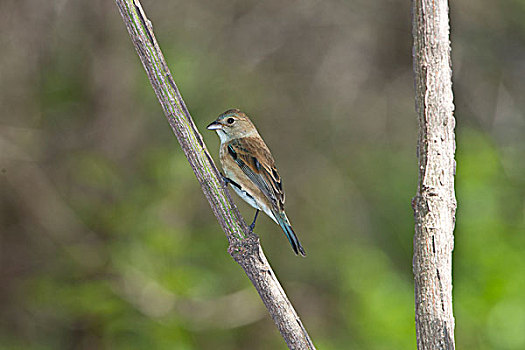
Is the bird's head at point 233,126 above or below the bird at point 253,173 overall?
above

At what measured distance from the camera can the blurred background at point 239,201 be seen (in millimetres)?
4387

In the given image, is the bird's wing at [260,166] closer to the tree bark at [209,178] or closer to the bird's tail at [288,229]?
the bird's tail at [288,229]

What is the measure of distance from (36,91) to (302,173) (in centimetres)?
252

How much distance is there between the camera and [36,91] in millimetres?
5262

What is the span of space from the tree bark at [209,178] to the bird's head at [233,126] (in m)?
1.20

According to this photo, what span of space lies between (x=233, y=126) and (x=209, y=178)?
49.5 inches

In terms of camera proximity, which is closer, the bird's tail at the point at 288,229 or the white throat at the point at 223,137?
the bird's tail at the point at 288,229

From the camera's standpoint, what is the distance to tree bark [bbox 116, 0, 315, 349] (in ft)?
5.29

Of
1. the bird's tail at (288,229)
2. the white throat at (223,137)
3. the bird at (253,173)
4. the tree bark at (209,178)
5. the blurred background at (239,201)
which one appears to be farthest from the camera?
the blurred background at (239,201)

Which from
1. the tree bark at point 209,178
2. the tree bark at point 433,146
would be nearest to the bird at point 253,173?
the tree bark at point 209,178

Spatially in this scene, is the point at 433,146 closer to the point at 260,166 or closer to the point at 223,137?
the point at 260,166

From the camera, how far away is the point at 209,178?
1.71 meters

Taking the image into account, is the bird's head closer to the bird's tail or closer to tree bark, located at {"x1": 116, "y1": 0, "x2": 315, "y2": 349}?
the bird's tail

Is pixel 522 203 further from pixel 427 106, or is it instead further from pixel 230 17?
pixel 427 106
